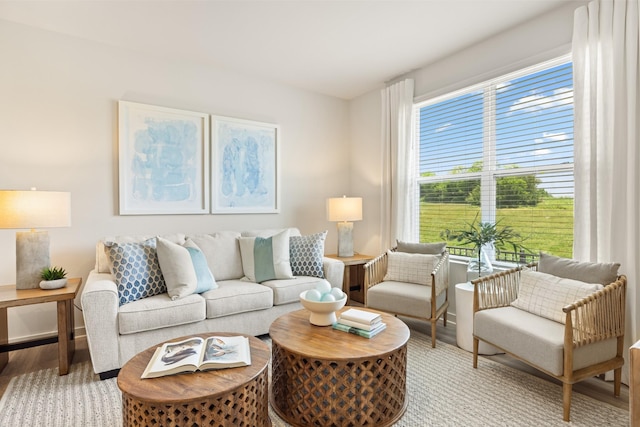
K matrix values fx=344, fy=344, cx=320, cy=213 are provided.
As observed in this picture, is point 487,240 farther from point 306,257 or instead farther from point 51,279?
point 51,279

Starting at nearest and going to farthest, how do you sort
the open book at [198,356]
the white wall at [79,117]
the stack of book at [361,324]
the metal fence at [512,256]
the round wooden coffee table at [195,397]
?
the round wooden coffee table at [195,397] → the open book at [198,356] → the stack of book at [361,324] → the white wall at [79,117] → the metal fence at [512,256]

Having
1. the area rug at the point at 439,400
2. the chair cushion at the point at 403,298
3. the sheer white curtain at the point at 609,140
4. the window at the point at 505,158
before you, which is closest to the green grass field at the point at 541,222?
the window at the point at 505,158

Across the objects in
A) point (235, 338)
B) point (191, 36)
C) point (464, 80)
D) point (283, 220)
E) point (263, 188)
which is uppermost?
point (191, 36)

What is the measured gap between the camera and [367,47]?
3186 millimetres

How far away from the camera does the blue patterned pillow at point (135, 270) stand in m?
2.46

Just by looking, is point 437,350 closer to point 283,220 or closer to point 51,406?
point 283,220

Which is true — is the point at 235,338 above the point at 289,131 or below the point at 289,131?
below

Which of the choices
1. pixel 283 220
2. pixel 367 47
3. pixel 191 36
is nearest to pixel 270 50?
pixel 191 36

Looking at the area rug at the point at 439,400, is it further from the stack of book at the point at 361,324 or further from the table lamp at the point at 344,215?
the table lamp at the point at 344,215

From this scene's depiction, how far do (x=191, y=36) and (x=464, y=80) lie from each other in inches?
99.3

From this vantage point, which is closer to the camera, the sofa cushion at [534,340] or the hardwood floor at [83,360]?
the sofa cushion at [534,340]

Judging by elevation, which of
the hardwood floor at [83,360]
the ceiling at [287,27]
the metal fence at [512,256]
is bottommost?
the hardwood floor at [83,360]

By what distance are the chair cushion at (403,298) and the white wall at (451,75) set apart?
61cm

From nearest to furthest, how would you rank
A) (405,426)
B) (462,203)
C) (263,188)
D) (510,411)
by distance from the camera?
(405,426) → (510,411) → (462,203) → (263,188)
